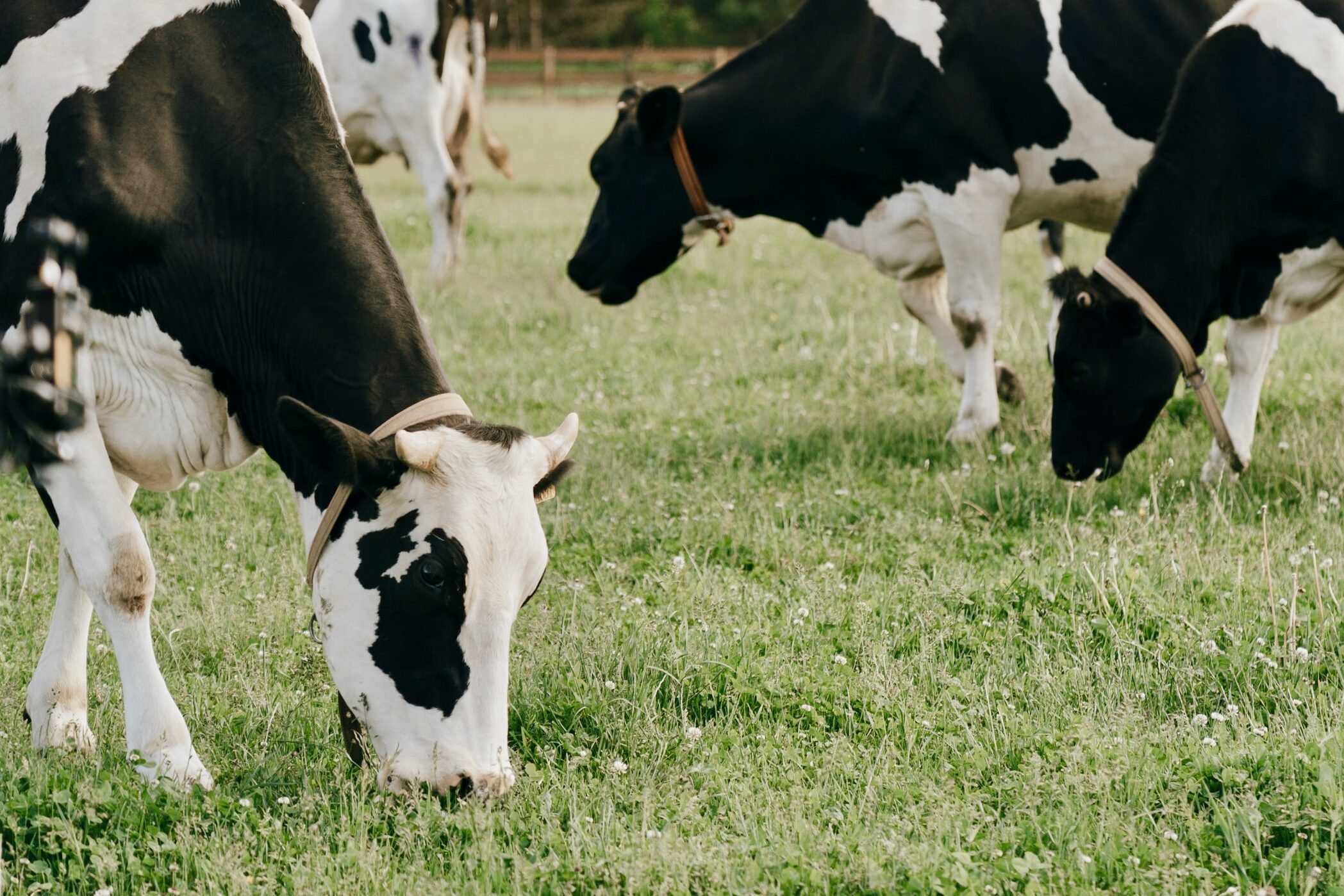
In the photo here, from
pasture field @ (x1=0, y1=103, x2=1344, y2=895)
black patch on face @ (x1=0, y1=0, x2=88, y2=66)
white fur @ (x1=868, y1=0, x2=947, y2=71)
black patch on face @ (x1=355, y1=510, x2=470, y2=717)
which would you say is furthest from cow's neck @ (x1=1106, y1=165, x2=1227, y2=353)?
black patch on face @ (x1=0, y1=0, x2=88, y2=66)

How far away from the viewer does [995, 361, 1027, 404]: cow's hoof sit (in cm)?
808

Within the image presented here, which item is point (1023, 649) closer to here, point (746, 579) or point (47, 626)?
point (746, 579)

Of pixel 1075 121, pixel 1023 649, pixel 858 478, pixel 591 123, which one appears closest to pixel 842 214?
pixel 1075 121

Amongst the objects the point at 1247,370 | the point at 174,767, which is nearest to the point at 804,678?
the point at 174,767

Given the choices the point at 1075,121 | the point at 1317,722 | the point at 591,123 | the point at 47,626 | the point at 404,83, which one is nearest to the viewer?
the point at 1317,722

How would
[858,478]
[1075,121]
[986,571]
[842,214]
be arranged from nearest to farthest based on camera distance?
[986,571], [858,478], [1075,121], [842,214]

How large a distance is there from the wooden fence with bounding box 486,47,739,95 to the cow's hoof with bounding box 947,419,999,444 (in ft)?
100

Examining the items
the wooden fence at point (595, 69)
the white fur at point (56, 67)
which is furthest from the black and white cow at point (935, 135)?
the wooden fence at point (595, 69)

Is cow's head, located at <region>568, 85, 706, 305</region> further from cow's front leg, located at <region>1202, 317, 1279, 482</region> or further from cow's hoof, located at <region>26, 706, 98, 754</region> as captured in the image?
cow's hoof, located at <region>26, 706, 98, 754</region>

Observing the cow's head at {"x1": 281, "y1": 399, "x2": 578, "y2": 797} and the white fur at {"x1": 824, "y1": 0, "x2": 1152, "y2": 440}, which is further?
the white fur at {"x1": 824, "y1": 0, "x2": 1152, "y2": 440}

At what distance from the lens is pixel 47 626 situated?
503 cm

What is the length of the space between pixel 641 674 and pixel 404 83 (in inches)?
344

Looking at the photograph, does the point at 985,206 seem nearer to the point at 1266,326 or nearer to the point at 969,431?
the point at 969,431

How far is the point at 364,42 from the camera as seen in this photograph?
38.8 feet
